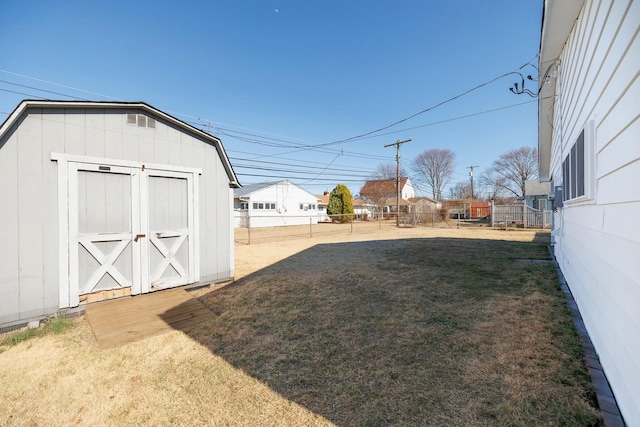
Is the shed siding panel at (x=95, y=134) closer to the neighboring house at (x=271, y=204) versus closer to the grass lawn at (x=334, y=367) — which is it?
the grass lawn at (x=334, y=367)

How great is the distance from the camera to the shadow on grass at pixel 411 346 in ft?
6.04

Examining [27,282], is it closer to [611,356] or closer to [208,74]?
[611,356]

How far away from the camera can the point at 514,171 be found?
36.2 metres

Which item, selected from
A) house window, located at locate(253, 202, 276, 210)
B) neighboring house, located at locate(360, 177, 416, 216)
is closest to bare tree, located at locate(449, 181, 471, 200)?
neighboring house, located at locate(360, 177, 416, 216)

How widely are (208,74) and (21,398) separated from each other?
52.3ft

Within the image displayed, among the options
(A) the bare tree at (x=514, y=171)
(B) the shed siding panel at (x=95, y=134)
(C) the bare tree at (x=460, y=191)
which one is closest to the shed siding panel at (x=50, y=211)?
(B) the shed siding panel at (x=95, y=134)

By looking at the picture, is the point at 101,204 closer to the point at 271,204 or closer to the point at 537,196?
the point at 271,204

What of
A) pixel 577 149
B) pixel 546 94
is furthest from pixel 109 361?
pixel 546 94

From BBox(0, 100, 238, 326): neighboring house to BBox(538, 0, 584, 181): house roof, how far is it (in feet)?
18.2

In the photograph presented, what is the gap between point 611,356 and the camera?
192 centimetres

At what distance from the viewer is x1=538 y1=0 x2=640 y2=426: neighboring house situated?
1.49 metres

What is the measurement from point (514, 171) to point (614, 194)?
43211 millimetres

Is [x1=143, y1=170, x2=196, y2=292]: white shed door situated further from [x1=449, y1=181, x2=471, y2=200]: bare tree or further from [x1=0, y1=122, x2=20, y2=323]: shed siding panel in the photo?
[x1=449, y1=181, x2=471, y2=200]: bare tree

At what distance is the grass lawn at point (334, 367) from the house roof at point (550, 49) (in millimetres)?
3907
